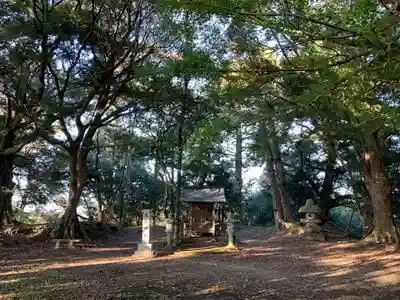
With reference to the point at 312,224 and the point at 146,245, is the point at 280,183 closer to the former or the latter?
the point at 312,224

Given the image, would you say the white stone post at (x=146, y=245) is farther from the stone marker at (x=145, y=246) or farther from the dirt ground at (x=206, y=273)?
the dirt ground at (x=206, y=273)

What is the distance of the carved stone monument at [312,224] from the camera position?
1365 cm

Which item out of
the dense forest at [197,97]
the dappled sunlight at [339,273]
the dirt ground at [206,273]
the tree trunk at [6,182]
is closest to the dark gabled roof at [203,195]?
the dense forest at [197,97]

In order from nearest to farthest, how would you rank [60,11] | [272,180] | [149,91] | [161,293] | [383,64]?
1. [383,64]
2. [161,293]
3. [60,11]
4. [149,91]
5. [272,180]

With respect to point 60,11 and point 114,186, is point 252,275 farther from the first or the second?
A: point 114,186

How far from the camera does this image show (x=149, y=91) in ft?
44.5

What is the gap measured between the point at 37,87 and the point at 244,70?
8.86 m

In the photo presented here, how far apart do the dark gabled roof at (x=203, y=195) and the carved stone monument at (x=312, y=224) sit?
126 inches

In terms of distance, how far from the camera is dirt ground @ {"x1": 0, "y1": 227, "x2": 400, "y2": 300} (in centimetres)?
639

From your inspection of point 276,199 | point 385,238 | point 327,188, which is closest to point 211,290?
point 385,238

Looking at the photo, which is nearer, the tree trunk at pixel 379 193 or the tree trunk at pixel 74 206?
the tree trunk at pixel 379 193

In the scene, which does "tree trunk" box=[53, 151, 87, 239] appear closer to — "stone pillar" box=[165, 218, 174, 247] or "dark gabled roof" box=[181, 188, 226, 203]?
"stone pillar" box=[165, 218, 174, 247]

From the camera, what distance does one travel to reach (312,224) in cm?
1406

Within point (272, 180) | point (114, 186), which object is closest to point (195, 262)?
point (272, 180)
